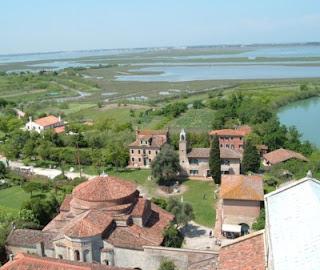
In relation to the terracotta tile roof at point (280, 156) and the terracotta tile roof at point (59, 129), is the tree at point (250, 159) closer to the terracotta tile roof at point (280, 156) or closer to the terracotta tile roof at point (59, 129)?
the terracotta tile roof at point (280, 156)

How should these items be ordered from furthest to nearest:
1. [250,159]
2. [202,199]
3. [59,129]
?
[59,129], [250,159], [202,199]

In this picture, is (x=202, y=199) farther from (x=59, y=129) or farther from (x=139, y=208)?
(x=59, y=129)

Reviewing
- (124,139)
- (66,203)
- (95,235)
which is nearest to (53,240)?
(95,235)

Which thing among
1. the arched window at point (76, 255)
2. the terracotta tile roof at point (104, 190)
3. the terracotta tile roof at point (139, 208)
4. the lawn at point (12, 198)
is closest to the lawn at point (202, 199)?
the terracotta tile roof at point (139, 208)

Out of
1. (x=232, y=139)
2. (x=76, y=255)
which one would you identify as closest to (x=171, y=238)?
(x=76, y=255)

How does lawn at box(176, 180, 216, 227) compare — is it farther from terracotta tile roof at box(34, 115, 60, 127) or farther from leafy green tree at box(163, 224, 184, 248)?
terracotta tile roof at box(34, 115, 60, 127)

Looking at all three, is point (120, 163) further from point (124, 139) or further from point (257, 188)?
point (257, 188)

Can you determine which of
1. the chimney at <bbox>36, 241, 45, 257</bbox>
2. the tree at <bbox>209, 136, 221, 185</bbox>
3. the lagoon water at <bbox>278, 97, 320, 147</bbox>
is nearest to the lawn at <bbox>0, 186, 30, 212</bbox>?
the chimney at <bbox>36, 241, 45, 257</bbox>
